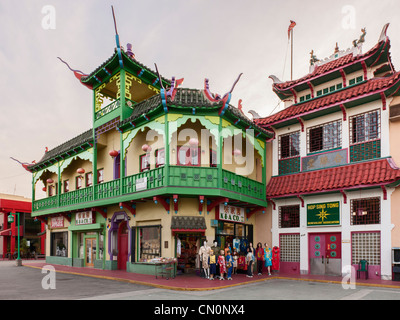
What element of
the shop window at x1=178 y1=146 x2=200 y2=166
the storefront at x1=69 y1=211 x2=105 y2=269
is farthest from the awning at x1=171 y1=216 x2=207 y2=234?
the storefront at x1=69 y1=211 x2=105 y2=269

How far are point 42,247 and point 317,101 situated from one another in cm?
3767

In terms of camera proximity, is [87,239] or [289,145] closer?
[289,145]

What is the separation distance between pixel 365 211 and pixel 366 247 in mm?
1636

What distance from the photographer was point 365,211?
16.5 meters

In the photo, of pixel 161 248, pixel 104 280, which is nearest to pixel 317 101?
pixel 161 248

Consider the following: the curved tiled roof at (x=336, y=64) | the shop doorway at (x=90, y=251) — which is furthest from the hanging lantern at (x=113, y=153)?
the curved tiled roof at (x=336, y=64)

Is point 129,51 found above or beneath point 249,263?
above

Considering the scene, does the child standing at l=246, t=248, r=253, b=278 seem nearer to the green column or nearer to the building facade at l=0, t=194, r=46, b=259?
the green column

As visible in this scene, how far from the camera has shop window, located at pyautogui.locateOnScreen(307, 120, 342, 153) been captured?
18.3m

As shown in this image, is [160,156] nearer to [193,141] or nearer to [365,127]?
[193,141]

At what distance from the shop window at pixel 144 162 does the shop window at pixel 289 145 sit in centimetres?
758

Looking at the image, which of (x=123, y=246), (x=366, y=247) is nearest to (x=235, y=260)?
(x=366, y=247)

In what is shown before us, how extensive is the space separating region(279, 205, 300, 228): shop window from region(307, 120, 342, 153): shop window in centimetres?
332

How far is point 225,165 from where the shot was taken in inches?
762
